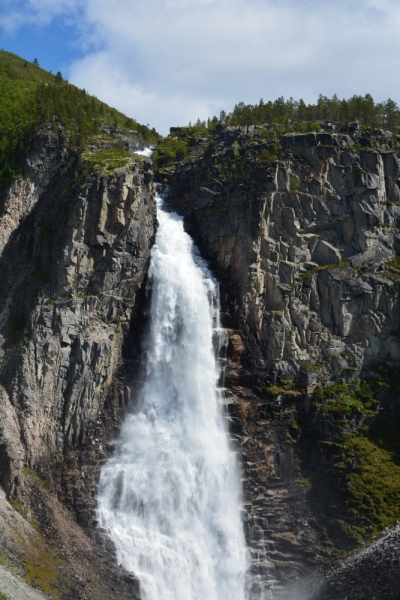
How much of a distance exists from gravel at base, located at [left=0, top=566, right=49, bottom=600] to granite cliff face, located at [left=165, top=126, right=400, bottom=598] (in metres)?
16.3

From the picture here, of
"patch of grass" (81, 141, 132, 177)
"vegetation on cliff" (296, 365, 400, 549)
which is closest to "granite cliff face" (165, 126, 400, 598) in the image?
"vegetation on cliff" (296, 365, 400, 549)

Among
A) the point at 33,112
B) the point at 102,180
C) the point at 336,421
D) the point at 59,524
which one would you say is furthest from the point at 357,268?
the point at 33,112

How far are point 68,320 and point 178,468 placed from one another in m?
14.9

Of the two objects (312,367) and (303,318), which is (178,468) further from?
(303,318)

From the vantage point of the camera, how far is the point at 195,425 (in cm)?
5106

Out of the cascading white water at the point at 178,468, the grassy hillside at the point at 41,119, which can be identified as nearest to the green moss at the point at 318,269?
the cascading white water at the point at 178,468

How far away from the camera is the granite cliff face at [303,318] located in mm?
47531

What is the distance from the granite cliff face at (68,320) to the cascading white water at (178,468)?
6.11 ft

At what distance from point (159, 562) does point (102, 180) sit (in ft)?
104

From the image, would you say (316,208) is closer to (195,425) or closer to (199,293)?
(199,293)

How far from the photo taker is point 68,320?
51375 millimetres

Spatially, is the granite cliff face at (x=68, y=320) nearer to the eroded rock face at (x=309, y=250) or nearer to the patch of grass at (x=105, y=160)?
the patch of grass at (x=105, y=160)

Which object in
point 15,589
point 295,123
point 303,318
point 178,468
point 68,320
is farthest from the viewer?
point 295,123

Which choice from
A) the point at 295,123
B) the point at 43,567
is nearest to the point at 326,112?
the point at 295,123
